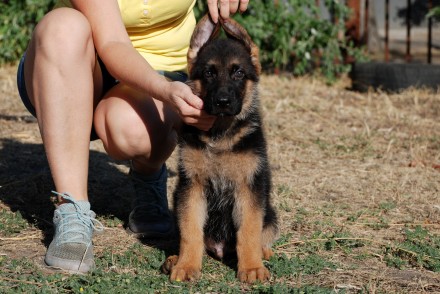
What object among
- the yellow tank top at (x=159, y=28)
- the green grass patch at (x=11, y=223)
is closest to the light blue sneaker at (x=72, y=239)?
the green grass patch at (x=11, y=223)

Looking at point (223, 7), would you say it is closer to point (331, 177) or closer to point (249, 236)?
point (249, 236)

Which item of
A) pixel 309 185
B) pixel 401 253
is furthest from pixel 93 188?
pixel 401 253

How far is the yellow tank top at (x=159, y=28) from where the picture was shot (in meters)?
3.83

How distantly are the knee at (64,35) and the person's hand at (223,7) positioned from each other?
620 mm

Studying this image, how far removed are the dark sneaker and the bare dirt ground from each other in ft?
0.37

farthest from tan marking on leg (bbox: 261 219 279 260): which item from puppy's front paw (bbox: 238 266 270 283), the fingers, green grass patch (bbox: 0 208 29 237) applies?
green grass patch (bbox: 0 208 29 237)

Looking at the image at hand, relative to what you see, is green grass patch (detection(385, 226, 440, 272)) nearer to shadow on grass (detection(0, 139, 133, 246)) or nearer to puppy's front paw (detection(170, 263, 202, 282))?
puppy's front paw (detection(170, 263, 202, 282))

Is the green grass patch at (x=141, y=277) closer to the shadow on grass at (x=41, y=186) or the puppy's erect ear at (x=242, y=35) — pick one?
the shadow on grass at (x=41, y=186)

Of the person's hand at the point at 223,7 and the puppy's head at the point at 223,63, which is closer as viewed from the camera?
the puppy's head at the point at 223,63

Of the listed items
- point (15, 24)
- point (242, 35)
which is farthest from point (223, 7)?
point (15, 24)

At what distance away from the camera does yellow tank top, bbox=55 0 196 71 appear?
3.83m

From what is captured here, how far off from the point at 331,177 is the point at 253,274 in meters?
2.02

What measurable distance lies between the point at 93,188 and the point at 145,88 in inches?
63.0

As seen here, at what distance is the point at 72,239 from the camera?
3.37 metres
